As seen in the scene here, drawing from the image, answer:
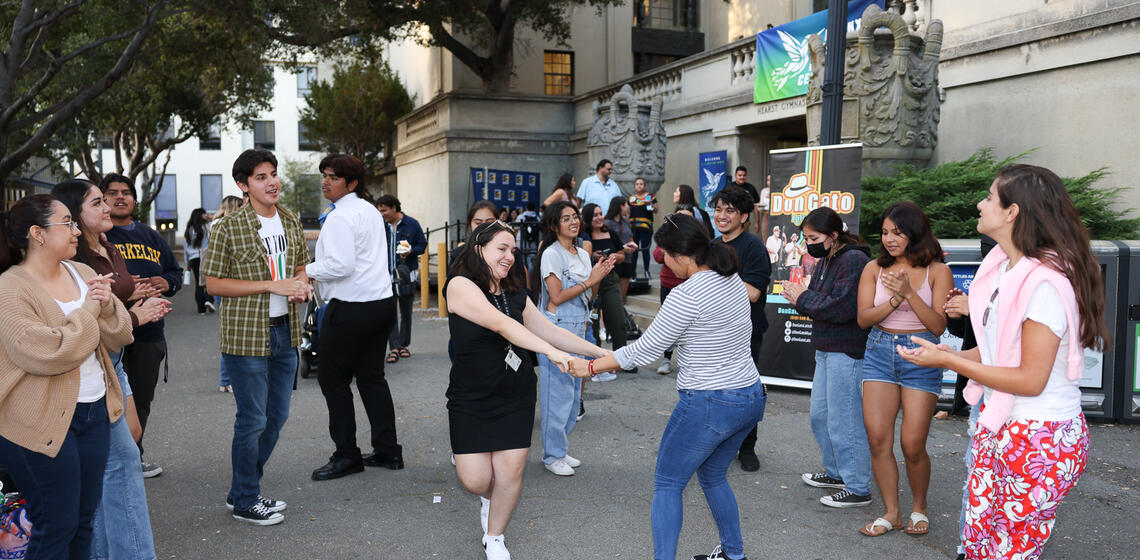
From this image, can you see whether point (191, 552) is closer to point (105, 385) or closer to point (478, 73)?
point (105, 385)

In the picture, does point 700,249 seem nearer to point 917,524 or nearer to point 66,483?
point 917,524

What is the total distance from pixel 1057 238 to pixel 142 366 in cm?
493

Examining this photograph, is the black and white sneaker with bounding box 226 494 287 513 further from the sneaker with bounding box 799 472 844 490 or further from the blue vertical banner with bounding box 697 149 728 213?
the blue vertical banner with bounding box 697 149 728 213

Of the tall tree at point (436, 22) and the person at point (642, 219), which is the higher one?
the tall tree at point (436, 22)

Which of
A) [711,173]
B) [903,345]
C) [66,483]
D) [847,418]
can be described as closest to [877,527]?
[847,418]

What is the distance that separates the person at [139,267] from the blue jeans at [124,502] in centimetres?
155

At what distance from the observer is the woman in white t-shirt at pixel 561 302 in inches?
237

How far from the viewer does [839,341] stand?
5133 millimetres

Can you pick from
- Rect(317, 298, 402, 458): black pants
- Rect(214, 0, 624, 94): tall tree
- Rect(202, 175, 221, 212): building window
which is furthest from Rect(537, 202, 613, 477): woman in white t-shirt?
Rect(202, 175, 221, 212): building window

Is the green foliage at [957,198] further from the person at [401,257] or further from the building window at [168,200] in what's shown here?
the building window at [168,200]

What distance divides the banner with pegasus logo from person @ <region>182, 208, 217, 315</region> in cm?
1047

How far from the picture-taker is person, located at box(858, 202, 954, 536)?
4.66m

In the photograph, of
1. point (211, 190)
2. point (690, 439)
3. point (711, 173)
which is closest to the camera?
point (690, 439)

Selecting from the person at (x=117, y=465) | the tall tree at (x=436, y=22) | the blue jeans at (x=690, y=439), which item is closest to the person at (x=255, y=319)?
the person at (x=117, y=465)
